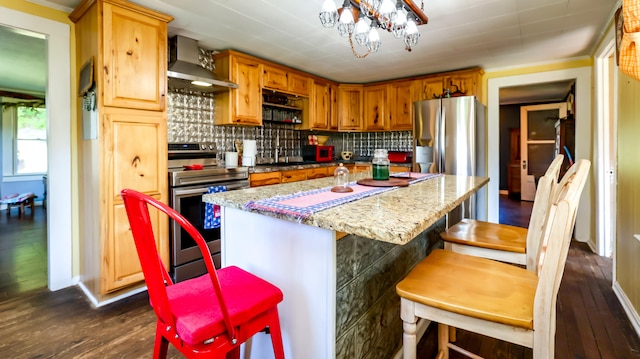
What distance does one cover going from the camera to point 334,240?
1.04 meters

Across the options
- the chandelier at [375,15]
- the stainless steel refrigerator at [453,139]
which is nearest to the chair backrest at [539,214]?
the chandelier at [375,15]

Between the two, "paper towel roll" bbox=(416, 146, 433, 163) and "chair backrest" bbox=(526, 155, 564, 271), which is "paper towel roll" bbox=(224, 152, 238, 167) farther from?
"chair backrest" bbox=(526, 155, 564, 271)

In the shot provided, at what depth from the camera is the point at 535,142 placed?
6.86 meters

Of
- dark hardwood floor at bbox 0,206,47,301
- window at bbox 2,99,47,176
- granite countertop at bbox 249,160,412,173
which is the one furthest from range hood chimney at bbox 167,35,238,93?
window at bbox 2,99,47,176

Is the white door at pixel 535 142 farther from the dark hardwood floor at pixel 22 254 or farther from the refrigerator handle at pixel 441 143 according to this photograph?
the dark hardwood floor at pixel 22 254

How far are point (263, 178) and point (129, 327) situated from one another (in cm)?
175

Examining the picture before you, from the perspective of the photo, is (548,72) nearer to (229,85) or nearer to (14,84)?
(229,85)

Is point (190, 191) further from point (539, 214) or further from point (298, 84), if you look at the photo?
point (539, 214)

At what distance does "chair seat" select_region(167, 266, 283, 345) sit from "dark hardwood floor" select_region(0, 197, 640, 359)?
0.88 meters

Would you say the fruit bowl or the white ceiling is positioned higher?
the white ceiling

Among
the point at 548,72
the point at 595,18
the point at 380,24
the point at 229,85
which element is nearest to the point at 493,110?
the point at 548,72

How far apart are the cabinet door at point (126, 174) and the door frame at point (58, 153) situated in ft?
1.96

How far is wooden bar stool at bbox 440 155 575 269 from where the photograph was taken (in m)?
1.39

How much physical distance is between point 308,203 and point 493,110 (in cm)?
387
